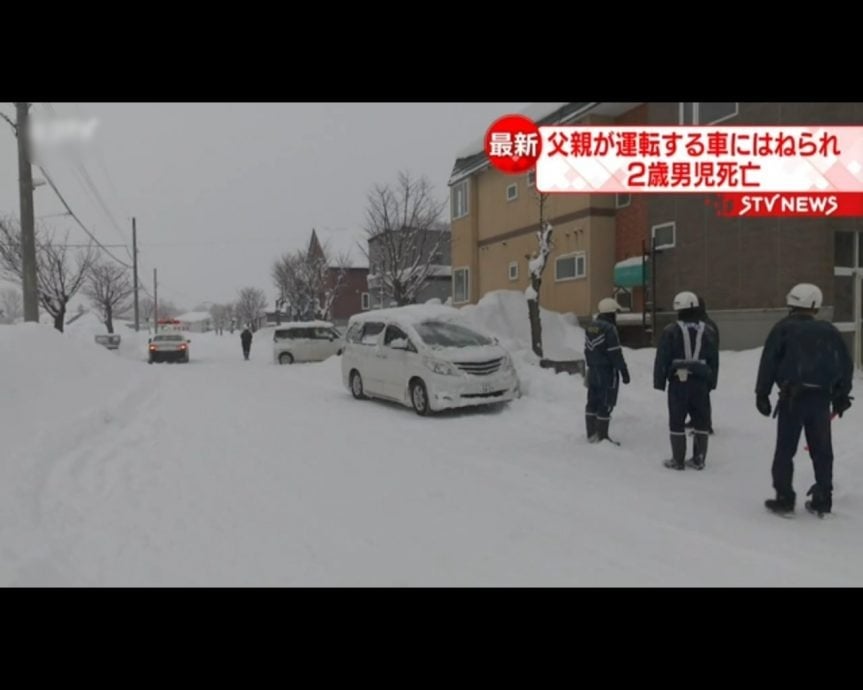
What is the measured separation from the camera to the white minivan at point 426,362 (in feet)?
27.8

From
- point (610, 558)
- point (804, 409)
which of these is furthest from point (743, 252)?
point (610, 558)

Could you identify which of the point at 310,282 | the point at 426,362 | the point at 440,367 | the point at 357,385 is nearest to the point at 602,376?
the point at 440,367

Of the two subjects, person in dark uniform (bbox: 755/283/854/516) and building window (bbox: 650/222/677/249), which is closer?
person in dark uniform (bbox: 755/283/854/516)

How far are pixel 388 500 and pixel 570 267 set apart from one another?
1561cm

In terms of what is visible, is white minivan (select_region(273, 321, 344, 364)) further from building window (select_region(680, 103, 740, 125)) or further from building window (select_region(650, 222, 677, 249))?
building window (select_region(680, 103, 740, 125))

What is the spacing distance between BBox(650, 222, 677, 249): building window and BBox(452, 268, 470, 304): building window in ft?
30.9

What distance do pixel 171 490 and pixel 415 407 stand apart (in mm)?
4737

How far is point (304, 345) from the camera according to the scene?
67.7 ft

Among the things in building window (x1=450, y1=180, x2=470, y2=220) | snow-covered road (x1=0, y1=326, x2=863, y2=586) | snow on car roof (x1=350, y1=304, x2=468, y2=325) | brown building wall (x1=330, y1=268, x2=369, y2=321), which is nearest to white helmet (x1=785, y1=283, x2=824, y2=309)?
snow-covered road (x1=0, y1=326, x2=863, y2=586)

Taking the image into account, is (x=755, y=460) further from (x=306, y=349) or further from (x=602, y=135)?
(x=306, y=349)

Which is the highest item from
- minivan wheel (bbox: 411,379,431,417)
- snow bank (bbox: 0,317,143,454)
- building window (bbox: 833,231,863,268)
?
building window (bbox: 833,231,863,268)

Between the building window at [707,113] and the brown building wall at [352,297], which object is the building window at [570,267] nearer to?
the building window at [707,113]

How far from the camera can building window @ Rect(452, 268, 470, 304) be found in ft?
79.4

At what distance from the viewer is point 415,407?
29.6ft
